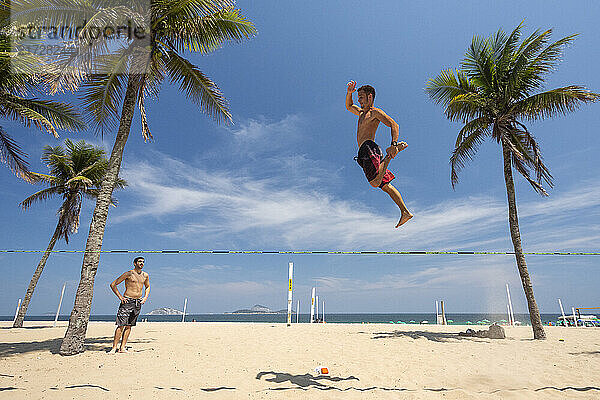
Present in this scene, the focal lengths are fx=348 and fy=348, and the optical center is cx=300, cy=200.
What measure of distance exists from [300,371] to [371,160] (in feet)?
13.4

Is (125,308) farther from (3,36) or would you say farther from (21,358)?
(3,36)

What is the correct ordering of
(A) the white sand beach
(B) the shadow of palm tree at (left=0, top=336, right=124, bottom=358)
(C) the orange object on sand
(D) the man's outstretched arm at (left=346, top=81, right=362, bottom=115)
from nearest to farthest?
(A) the white sand beach → (D) the man's outstretched arm at (left=346, top=81, right=362, bottom=115) → (C) the orange object on sand → (B) the shadow of palm tree at (left=0, top=336, right=124, bottom=358)

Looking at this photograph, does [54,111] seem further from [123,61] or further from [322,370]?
[322,370]

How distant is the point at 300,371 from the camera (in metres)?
6.23

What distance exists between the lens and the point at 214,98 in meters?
10.1

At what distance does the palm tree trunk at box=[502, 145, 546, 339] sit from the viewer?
1081 cm

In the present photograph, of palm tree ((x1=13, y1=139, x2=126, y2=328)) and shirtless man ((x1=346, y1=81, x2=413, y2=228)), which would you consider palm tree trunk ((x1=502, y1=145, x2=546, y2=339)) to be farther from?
palm tree ((x1=13, y1=139, x2=126, y2=328))

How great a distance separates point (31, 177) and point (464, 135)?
15.2 metres

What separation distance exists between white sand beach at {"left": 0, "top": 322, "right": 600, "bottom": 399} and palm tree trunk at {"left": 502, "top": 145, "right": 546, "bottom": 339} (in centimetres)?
149

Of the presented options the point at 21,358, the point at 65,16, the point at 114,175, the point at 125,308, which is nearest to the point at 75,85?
the point at 65,16

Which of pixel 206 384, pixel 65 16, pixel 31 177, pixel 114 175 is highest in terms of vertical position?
pixel 65 16

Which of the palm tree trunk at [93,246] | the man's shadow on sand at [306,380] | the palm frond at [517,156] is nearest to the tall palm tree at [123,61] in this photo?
the palm tree trunk at [93,246]

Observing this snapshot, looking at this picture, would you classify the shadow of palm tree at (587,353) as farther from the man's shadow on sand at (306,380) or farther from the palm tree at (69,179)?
the palm tree at (69,179)

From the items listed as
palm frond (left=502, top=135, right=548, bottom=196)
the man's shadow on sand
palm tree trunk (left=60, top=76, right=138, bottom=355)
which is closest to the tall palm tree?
palm tree trunk (left=60, top=76, right=138, bottom=355)
